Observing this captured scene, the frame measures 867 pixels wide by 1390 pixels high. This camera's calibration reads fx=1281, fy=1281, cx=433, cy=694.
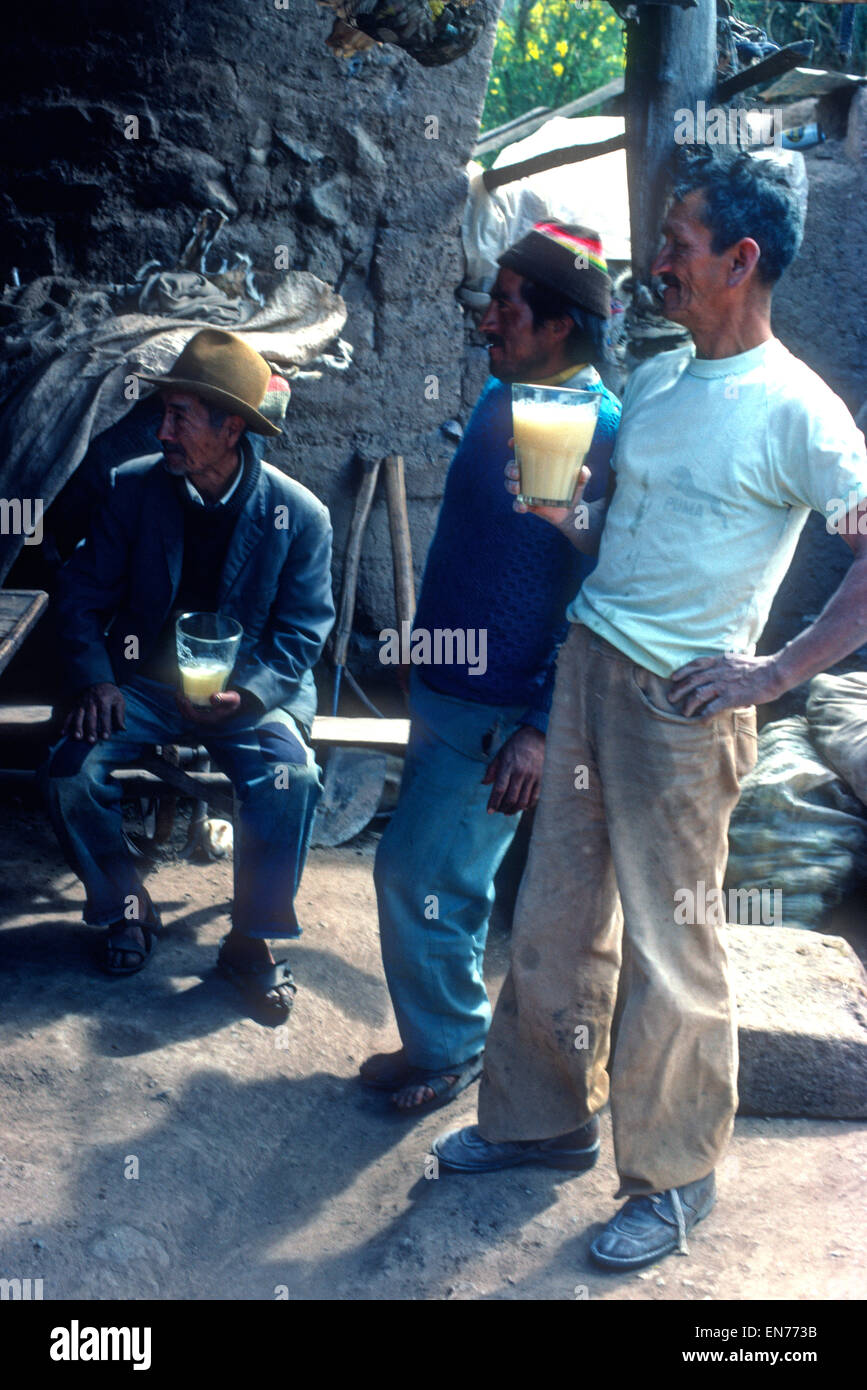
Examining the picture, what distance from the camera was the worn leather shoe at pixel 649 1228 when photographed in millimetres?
2477

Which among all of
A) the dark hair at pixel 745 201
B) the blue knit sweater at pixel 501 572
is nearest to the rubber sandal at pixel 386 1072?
the blue knit sweater at pixel 501 572

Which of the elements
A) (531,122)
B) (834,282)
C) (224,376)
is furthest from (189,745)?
(531,122)

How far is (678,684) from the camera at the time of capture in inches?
92.0

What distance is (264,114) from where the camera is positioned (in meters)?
4.87

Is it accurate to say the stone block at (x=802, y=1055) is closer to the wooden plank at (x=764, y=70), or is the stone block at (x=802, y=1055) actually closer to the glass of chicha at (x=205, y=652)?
the glass of chicha at (x=205, y=652)

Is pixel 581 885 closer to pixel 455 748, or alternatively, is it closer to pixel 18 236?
pixel 455 748

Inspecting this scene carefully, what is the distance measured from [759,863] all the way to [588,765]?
222cm

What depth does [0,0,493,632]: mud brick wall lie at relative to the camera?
4.60m

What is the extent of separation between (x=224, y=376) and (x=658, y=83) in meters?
1.84

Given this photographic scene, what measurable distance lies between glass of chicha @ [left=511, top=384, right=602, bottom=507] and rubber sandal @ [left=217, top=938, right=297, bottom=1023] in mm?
1735

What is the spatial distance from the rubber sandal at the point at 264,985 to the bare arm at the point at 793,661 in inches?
65.6

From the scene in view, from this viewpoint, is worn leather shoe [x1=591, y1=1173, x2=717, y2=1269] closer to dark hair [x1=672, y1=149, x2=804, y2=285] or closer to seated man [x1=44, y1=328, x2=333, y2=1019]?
seated man [x1=44, y1=328, x2=333, y2=1019]

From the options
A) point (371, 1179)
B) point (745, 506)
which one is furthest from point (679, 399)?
point (371, 1179)

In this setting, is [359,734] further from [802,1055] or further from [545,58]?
[545,58]
